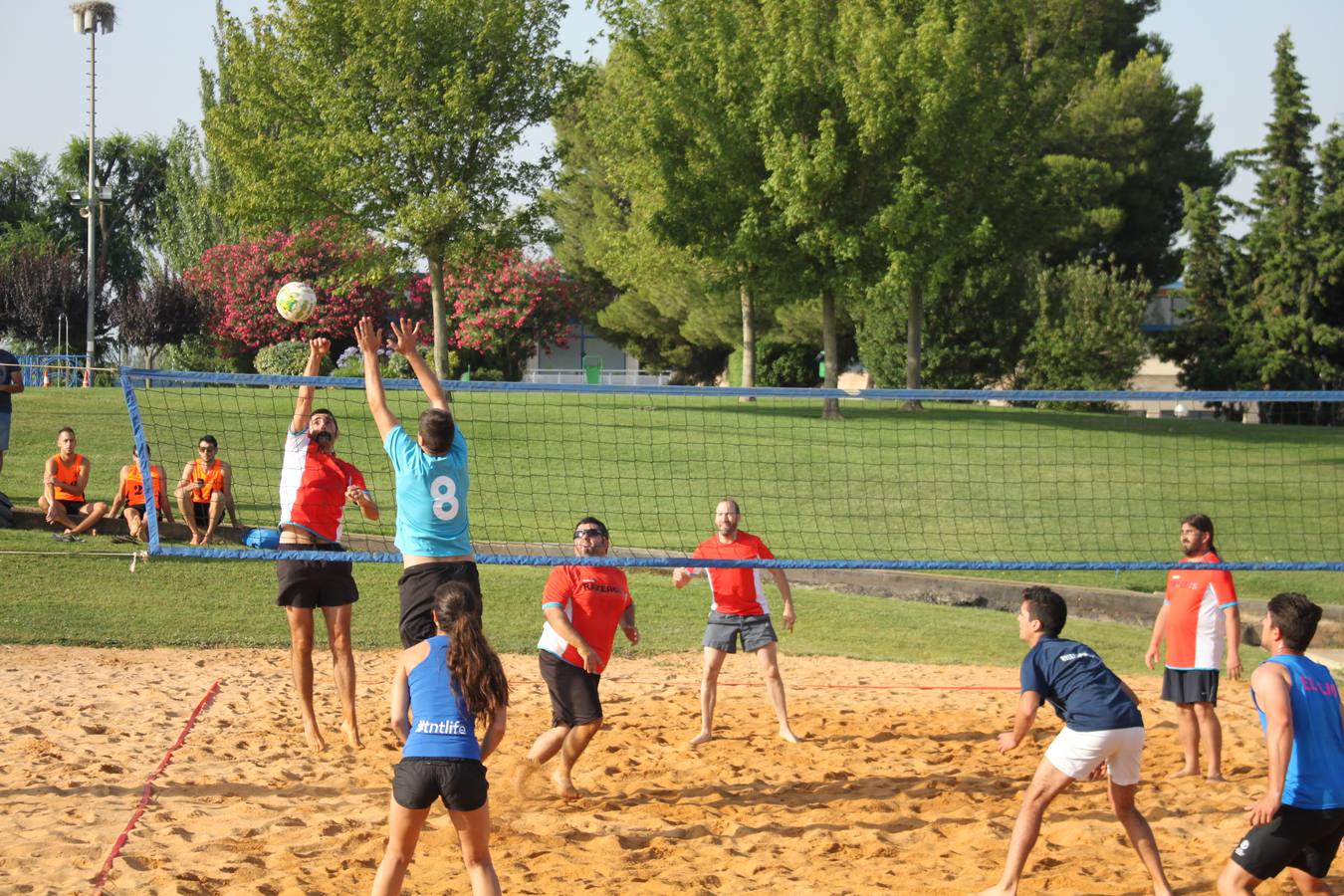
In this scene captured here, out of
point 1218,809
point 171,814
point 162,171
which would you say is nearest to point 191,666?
point 171,814

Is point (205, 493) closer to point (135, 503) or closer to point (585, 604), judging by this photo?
point (135, 503)

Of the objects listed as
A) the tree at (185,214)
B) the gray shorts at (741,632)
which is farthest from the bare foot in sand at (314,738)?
the tree at (185,214)

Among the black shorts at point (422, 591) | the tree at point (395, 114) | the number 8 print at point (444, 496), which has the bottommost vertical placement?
the black shorts at point (422, 591)

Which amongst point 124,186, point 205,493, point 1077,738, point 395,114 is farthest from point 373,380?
point 124,186

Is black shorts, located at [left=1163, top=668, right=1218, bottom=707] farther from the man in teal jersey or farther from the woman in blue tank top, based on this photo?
the woman in blue tank top

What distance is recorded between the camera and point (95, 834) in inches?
270

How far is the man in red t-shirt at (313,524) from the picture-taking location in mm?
8328

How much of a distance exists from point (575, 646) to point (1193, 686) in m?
4.03

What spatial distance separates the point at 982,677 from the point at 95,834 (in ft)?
24.4

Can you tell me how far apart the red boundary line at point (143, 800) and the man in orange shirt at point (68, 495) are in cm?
592

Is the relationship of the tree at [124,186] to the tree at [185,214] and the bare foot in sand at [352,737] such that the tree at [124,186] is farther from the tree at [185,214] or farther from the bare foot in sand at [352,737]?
the bare foot in sand at [352,737]

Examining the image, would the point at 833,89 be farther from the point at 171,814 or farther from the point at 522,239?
the point at 171,814

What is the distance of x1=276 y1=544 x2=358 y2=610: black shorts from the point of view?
27.4 ft

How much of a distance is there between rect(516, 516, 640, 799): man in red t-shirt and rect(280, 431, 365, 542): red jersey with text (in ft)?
5.37
